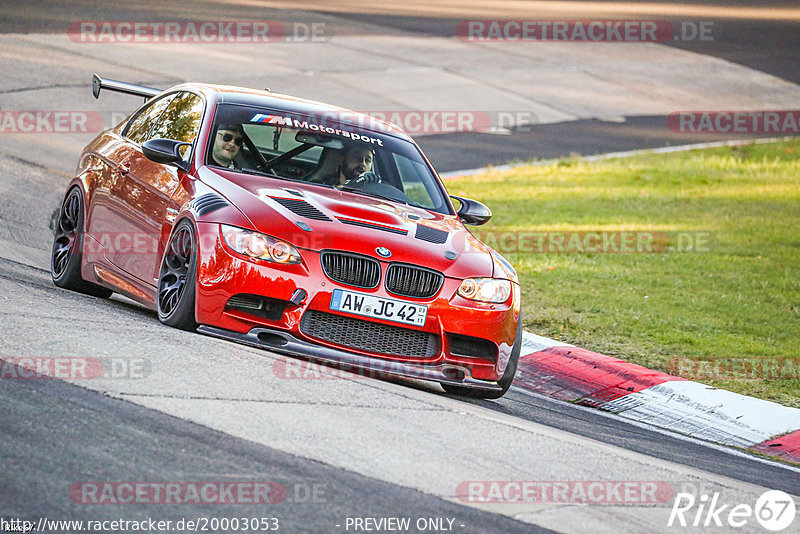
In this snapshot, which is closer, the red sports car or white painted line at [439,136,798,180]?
the red sports car

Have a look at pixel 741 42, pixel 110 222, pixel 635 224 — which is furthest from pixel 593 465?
pixel 741 42

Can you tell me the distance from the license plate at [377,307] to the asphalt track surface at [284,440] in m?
0.43

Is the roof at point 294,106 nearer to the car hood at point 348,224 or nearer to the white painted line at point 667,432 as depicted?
the car hood at point 348,224

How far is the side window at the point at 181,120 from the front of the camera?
873 cm

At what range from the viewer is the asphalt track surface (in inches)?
203

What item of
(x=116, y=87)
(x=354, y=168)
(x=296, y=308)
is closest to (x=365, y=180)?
(x=354, y=168)

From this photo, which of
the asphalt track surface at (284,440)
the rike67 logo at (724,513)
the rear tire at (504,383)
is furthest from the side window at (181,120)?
the rike67 logo at (724,513)

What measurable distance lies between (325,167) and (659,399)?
2.93 m

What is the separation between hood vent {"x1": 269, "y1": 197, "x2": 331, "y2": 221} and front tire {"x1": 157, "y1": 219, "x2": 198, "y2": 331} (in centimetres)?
58

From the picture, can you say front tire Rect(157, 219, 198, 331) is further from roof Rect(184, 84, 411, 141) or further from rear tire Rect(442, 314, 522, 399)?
rear tire Rect(442, 314, 522, 399)

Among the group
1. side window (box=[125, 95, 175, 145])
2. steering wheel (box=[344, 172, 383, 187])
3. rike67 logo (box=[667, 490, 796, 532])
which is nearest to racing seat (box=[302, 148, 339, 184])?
steering wheel (box=[344, 172, 383, 187])

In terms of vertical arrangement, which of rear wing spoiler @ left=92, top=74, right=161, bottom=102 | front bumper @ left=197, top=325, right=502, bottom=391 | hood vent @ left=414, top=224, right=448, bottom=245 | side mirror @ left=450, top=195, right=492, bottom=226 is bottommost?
front bumper @ left=197, top=325, right=502, bottom=391

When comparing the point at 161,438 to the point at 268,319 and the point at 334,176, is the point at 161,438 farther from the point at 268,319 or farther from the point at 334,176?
the point at 334,176

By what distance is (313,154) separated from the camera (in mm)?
8734
